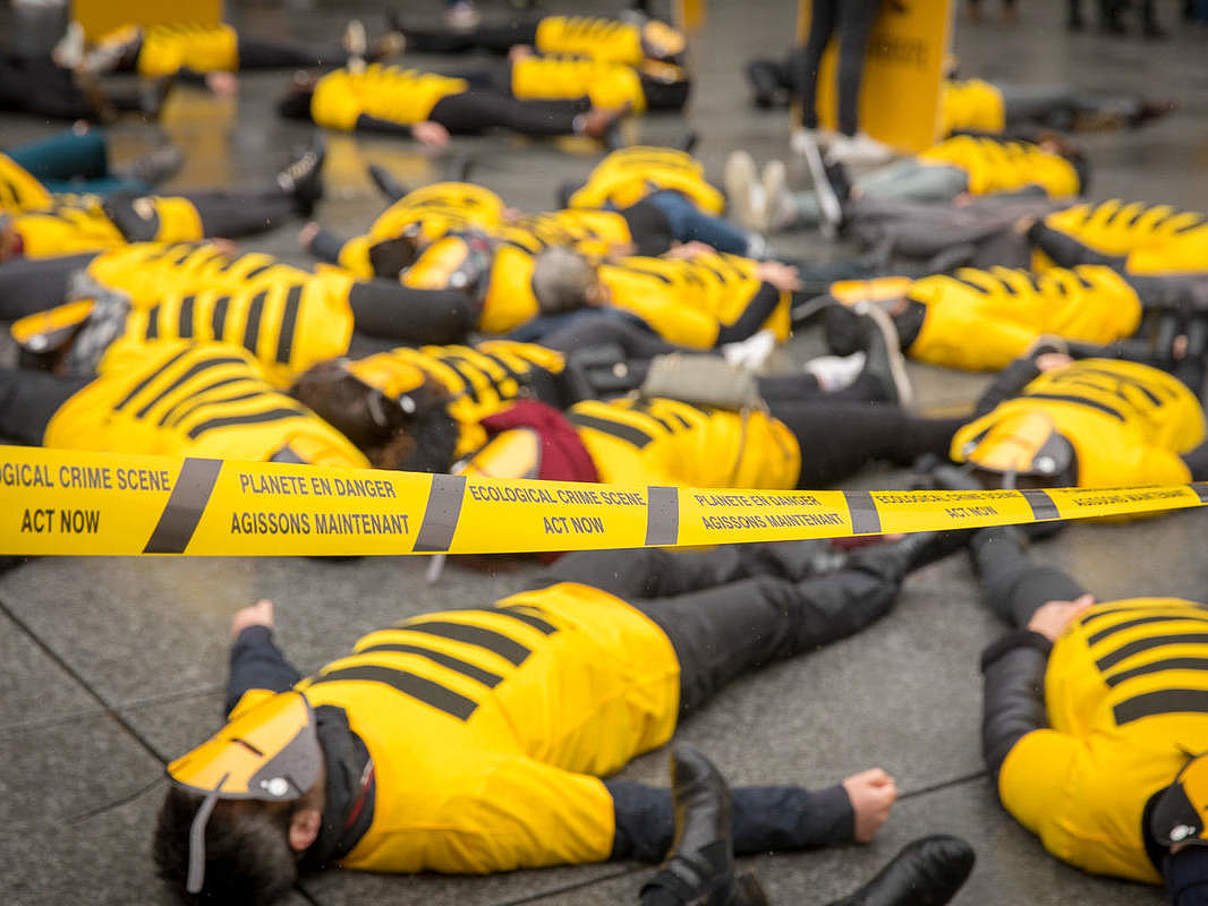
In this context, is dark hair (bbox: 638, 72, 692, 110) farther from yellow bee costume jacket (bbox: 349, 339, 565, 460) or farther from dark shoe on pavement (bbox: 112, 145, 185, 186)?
yellow bee costume jacket (bbox: 349, 339, 565, 460)

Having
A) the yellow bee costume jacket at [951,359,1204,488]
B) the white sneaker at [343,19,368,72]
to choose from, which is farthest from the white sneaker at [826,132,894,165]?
the yellow bee costume jacket at [951,359,1204,488]

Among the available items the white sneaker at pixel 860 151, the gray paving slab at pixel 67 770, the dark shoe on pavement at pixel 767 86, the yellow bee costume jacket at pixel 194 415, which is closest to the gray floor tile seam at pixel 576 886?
the gray paving slab at pixel 67 770

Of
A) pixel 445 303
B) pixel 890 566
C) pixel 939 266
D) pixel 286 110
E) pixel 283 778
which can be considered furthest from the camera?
pixel 286 110

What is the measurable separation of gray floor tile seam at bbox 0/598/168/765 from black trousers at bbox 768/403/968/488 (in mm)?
2134

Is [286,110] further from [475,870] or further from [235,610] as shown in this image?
[475,870]

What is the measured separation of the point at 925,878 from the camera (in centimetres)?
264

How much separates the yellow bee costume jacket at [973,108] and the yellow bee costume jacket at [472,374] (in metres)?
Answer: 5.17

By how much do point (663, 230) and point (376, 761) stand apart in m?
4.32

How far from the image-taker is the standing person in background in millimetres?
8875

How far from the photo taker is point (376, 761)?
9.04 ft

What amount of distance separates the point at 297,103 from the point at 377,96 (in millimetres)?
663

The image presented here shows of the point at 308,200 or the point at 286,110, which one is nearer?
the point at 308,200

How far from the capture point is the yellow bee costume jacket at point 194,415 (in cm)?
394

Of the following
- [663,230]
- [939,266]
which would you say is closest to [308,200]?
[663,230]
